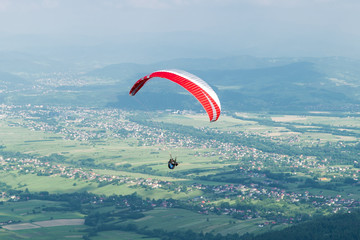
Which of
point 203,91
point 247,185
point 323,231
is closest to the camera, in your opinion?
point 203,91

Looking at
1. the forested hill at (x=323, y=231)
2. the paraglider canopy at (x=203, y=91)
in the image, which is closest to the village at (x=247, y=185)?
the forested hill at (x=323, y=231)

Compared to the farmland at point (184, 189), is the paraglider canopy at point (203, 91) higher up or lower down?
higher up

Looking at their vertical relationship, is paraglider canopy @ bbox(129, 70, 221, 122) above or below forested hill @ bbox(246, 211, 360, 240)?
above

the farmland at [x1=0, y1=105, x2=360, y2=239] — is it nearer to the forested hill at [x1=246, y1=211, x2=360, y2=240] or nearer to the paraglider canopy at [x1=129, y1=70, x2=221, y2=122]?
the forested hill at [x1=246, y1=211, x2=360, y2=240]

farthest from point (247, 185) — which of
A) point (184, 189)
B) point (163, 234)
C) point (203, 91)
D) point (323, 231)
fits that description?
point (203, 91)

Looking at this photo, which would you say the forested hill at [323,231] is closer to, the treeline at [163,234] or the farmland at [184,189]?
the treeline at [163,234]

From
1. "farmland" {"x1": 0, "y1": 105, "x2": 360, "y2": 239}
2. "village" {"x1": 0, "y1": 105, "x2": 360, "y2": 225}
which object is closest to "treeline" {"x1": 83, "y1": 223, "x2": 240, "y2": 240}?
"farmland" {"x1": 0, "y1": 105, "x2": 360, "y2": 239}

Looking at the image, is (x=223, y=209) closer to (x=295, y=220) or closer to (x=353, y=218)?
(x=295, y=220)

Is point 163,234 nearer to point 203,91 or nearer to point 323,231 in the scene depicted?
point 323,231
